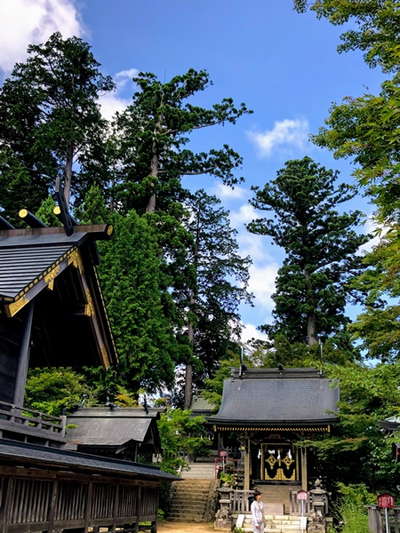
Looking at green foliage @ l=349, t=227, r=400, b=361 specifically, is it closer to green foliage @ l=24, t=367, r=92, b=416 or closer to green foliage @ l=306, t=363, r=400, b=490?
green foliage @ l=306, t=363, r=400, b=490

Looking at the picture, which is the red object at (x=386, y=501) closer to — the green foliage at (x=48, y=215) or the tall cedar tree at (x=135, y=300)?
the tall cedar tree at (x=135, y=300)

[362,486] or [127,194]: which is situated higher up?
[127,194]

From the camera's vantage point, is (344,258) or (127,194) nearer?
(127,194)

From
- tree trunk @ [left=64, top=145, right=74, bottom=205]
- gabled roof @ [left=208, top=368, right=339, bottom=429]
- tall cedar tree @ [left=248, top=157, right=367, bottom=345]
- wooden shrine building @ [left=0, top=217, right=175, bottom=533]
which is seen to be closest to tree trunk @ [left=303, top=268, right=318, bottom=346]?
tall cedar tree @ [left=248, top=157, right=367, bottom=345]

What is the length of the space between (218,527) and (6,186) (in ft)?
78.0

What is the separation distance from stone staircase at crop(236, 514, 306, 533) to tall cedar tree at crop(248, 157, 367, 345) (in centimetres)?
1949

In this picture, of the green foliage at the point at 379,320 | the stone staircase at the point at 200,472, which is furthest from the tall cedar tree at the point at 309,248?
the green foliage at the point at 379,320

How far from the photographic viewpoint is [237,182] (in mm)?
41094

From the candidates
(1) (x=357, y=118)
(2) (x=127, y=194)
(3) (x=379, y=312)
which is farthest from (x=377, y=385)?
(2) (x=127, y=194)

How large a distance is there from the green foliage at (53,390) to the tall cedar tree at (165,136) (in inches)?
710

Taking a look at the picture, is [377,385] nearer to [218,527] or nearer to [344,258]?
[218,527]

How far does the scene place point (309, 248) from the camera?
140 ft

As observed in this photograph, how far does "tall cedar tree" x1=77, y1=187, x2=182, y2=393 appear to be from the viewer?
92.2 feet

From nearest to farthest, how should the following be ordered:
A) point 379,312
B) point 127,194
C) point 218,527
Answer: point 379,312 < point 218,527 < point 127,194
